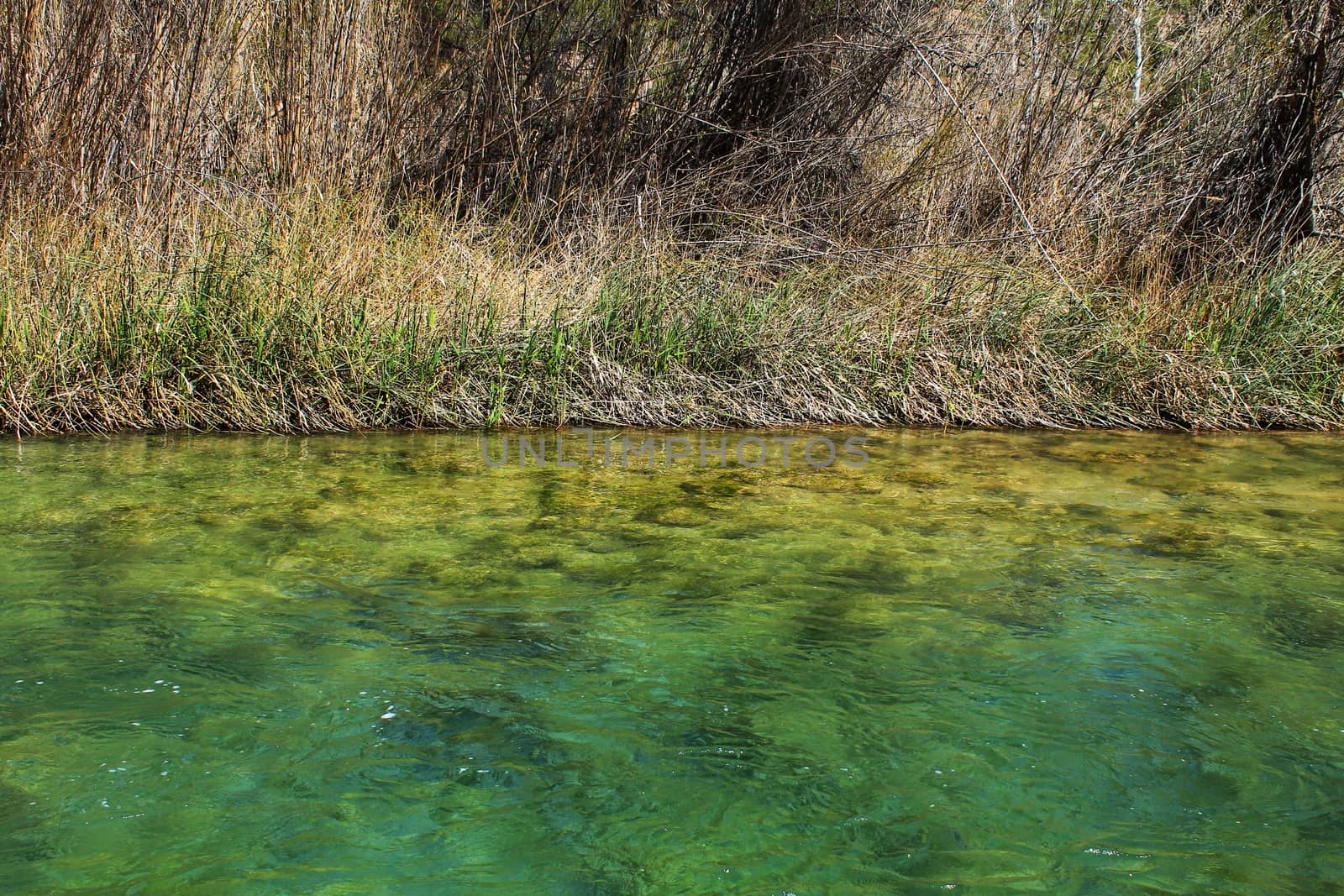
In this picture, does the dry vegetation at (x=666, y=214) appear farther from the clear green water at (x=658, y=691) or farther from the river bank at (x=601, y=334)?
the clear green water at (x=658, y=691)

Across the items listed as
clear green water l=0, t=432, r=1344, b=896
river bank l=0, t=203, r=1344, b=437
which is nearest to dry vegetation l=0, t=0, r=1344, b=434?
river bank l=0, t=203, r=1344, b=437

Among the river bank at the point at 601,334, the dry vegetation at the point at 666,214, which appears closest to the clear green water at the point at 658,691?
the river bank at the point at 601,334

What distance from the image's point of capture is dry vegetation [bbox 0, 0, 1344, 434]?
16.2 ft

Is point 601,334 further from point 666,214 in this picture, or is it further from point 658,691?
point 658,691

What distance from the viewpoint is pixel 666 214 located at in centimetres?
653

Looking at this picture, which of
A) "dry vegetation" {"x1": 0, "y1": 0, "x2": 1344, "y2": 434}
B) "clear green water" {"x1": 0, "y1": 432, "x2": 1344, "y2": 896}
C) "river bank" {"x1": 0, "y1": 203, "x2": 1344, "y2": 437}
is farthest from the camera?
"dry vegetation" {"x1": 0, "y1": 0, "x2": 1344, "y2": 434}

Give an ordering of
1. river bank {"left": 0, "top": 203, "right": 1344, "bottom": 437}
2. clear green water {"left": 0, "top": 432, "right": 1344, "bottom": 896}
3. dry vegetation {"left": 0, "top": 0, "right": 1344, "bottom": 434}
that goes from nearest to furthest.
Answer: clear green water {"left": 0, "top": 432, "right": 1344, "bottom": 896}
river bank {"left": 0, "top": 203, "right": 1344, "bottom": 437}
dry vegetation {"left": 0, "top": 0, "right": 1344, "bottom": 434}

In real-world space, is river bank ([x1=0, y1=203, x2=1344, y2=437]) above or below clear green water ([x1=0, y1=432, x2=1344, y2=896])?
above

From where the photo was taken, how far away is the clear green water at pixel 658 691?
1702mm

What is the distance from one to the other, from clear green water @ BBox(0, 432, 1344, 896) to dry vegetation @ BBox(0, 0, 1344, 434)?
1236 millimetres

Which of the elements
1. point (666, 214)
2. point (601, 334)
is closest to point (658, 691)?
point (601, 334)

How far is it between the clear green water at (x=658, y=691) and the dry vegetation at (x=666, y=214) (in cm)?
124

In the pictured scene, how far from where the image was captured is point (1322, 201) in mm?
6555

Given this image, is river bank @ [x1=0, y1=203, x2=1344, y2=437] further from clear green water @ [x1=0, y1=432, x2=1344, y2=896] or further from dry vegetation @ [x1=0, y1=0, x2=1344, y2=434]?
clear green water @ [x1=0, y1=432, x2=1344, y2=896]
